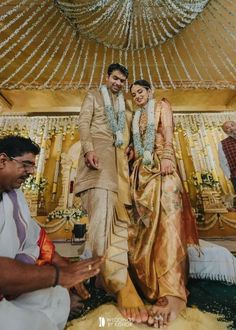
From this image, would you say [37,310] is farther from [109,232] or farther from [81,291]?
[109,232]

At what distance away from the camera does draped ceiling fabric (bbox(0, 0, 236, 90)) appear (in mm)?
3365

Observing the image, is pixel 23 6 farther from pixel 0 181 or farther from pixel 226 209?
pixel 226 209

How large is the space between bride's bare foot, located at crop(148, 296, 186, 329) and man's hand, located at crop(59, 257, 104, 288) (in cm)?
42

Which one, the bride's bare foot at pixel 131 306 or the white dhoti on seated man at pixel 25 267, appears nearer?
the white dhoti on seated man at pixel 25 267

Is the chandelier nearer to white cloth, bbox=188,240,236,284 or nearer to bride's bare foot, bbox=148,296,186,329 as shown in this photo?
white cloth, bbox=188,240,236,284

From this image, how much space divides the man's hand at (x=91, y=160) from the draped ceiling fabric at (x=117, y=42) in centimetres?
227

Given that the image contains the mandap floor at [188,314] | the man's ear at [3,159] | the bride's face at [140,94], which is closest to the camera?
the mandap floor at [188,314]

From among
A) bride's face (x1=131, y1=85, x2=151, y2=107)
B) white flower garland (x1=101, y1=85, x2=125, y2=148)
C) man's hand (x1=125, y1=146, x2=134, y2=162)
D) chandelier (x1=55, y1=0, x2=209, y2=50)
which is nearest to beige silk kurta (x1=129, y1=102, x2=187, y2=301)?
man's hand (x1=125, y1=146, x2=134, y2=162)

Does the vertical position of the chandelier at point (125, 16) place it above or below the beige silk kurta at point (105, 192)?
above

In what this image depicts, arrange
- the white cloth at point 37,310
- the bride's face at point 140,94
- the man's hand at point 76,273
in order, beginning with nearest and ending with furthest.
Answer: the white cloth at point 37,310
the man's hand at point 76,273
the bride's face at point 140,94

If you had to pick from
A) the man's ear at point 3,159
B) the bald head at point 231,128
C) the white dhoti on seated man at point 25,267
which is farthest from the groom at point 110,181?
the bald head at point 231,128

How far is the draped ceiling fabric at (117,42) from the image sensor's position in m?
3.37

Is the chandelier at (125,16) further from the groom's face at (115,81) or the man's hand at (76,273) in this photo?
the man's hand at (76,273)

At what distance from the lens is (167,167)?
5.82 feet
